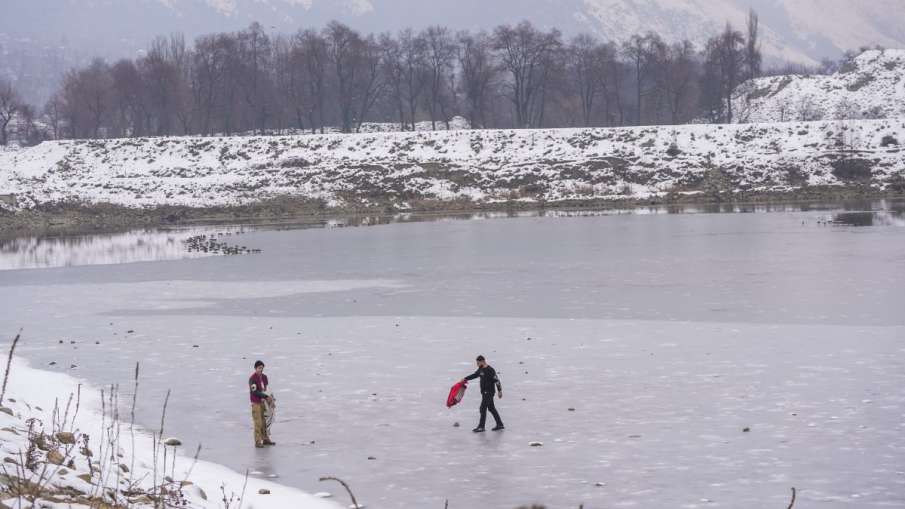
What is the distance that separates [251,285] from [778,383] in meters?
20.7

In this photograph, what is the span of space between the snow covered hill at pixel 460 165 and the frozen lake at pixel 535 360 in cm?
4246

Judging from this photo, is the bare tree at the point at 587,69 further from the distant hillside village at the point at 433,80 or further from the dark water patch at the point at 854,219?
the dark water patch at the point at 854,219

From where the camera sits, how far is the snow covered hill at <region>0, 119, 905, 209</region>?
275 feet

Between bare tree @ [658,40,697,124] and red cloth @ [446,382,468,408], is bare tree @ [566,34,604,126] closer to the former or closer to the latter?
bare tree @ [658,40,697,124]

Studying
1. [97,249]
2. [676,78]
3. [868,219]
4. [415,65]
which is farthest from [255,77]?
[868,219]

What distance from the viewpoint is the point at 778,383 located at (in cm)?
1697

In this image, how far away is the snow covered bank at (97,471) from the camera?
30.0ft

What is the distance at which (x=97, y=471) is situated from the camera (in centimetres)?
1163

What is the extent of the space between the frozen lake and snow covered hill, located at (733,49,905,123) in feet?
278

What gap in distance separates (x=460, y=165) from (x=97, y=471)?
81.5m

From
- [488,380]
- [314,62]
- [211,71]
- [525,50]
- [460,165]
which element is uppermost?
[525,50]

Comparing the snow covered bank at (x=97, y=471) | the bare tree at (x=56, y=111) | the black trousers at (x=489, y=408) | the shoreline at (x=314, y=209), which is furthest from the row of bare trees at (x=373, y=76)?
the snow covered bank at (x=97, y=471)

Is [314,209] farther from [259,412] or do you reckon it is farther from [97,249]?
[259,412]

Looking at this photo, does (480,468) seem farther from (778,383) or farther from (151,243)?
(151,243)
